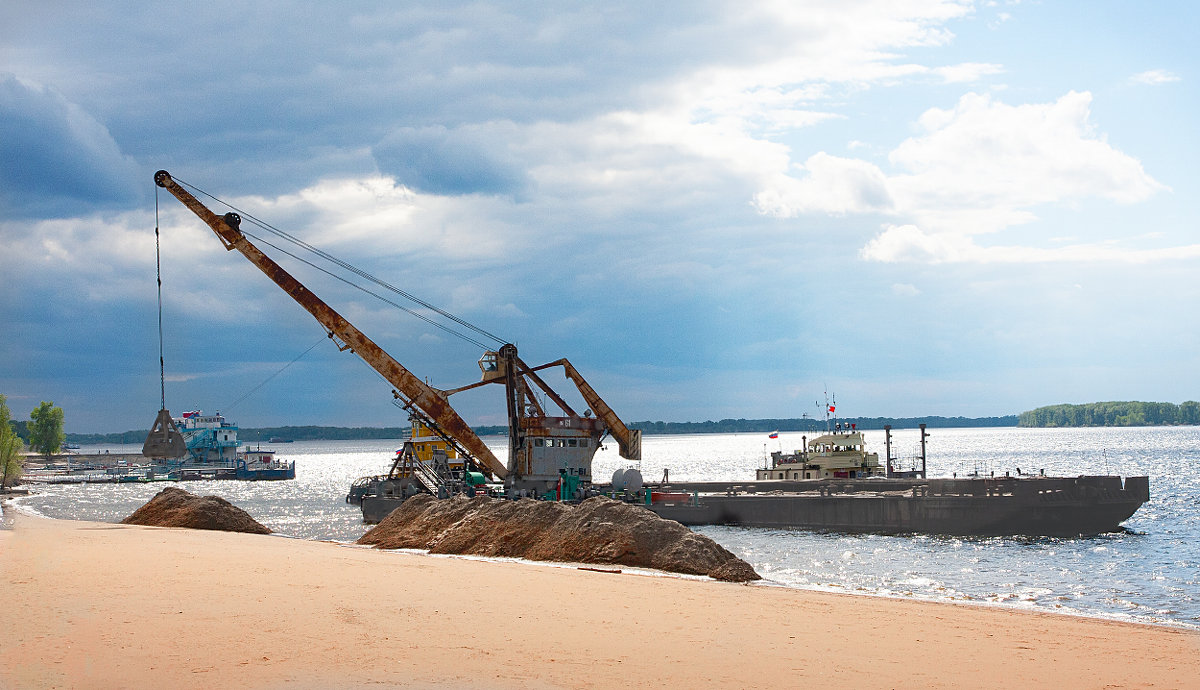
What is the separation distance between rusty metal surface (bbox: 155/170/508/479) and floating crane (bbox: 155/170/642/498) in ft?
0.16

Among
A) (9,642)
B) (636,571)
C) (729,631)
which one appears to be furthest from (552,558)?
(9,642)

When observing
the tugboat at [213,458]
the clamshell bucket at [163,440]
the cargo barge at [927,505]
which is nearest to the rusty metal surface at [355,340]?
the cargo barge at [927,505]

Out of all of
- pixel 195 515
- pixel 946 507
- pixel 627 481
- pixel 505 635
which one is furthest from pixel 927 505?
pixel 505 635

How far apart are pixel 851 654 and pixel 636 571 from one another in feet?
38.8

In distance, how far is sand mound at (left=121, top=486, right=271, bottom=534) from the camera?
4019 centimetres

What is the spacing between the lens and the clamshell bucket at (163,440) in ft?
118

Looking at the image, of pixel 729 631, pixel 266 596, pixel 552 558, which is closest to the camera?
pixel 729 631

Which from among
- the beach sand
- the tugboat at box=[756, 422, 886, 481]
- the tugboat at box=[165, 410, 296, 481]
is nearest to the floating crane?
the tugboat at box=[756, 422, 886, 481]

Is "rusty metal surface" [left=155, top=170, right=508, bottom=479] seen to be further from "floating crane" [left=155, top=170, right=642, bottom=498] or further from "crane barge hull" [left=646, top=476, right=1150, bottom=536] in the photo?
"crane barge hull" [left=646, top=476, right=1150, bottom=536]

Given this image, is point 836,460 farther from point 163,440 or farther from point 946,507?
point 163,440

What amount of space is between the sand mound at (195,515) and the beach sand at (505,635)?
16512mm

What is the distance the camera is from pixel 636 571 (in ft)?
86.1

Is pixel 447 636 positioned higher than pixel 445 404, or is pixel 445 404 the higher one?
pixel 445 404

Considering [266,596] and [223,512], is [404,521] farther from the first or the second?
[266,596]
